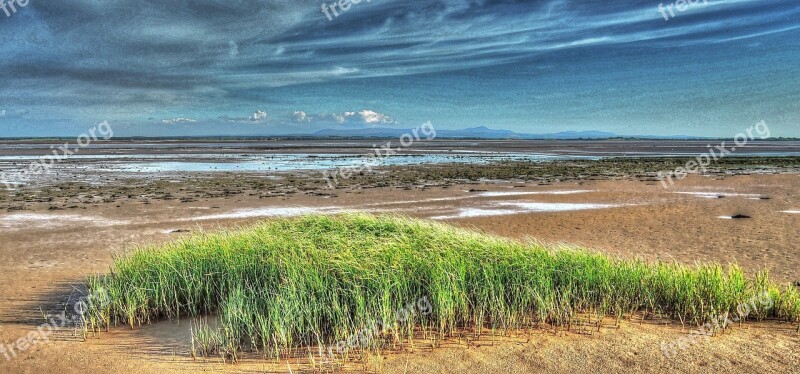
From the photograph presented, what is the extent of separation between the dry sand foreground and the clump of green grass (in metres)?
0.35

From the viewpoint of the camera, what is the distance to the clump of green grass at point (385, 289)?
6.91m

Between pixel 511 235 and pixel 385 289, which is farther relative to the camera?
pixel 511 235

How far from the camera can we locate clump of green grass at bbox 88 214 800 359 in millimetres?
6914

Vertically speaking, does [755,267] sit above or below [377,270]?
below

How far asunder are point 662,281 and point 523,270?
2.09 m

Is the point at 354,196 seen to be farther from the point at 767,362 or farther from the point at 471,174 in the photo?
the point at 767,362

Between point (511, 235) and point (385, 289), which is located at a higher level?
point (385, 289)

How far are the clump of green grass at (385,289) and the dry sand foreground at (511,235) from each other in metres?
0.35

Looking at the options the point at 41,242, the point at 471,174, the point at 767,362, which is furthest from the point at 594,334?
the point at 471,174

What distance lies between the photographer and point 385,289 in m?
7.02

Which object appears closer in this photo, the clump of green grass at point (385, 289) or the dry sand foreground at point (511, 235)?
the dry sand foreground at point (511, 235)

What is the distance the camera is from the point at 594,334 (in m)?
7.05

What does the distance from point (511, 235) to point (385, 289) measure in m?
8.28

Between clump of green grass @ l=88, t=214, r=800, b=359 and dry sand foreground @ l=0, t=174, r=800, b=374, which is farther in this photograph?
clump of green grass @ l=88, t=214, r=800, b=359
